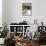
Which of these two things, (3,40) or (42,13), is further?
(42,13)

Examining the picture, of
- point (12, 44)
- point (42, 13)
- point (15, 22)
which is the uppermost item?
point (42, 13)

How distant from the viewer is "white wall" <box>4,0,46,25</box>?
19.6 ft

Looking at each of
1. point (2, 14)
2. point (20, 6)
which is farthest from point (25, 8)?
point (2, 14)

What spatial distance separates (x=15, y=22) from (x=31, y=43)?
3.02m

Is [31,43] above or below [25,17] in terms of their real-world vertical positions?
below

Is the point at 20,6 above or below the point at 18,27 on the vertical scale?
above

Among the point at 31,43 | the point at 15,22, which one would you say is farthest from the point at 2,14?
the point at 31,43

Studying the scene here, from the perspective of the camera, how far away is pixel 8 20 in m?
6.01

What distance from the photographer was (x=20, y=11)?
6.03 m

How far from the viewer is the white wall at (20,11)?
5.99 meters

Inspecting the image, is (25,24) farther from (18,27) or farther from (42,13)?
(42,13)

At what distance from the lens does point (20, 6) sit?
6.02m

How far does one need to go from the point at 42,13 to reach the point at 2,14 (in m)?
1.75

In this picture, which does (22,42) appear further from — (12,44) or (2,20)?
(2,20)
